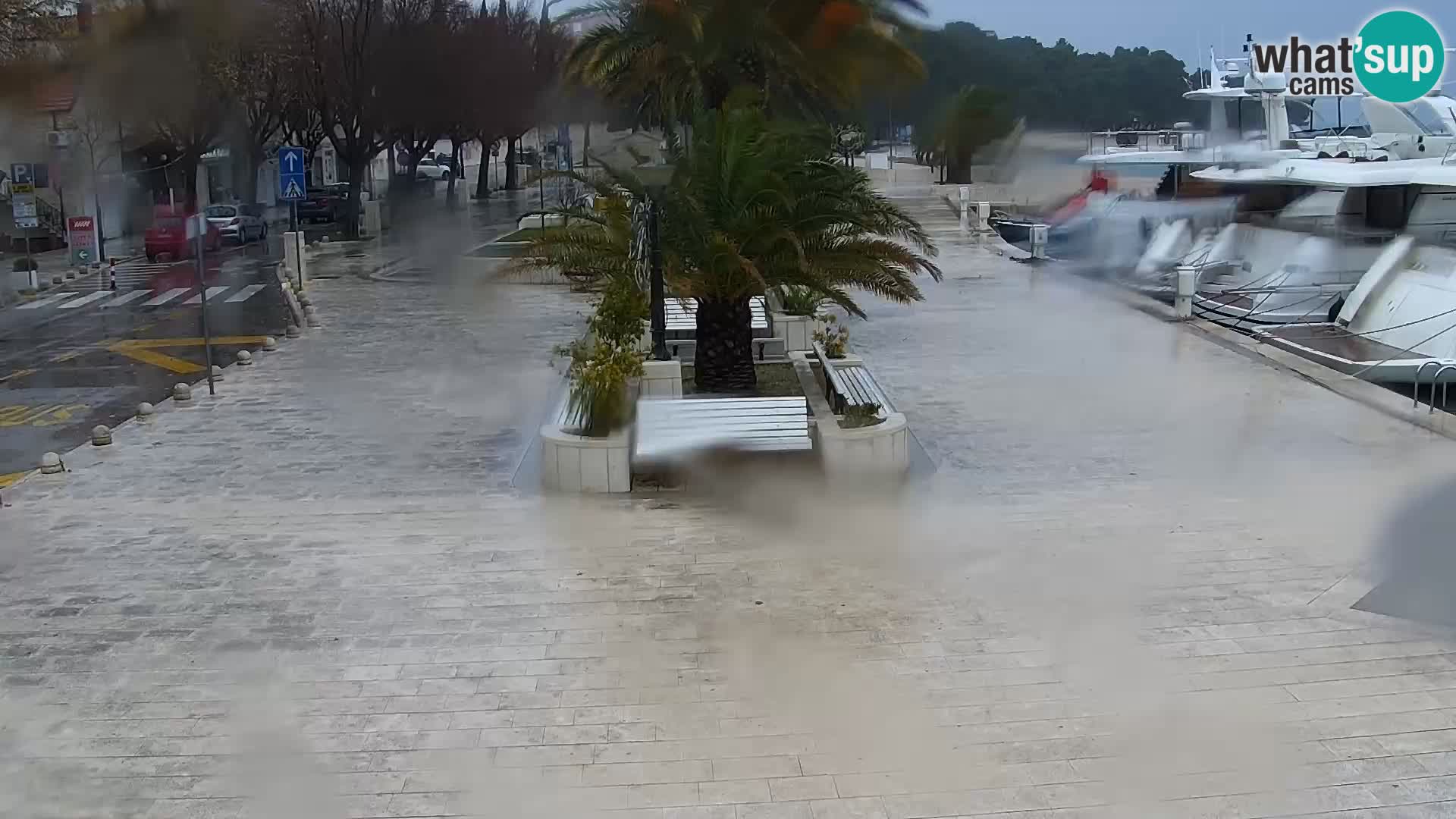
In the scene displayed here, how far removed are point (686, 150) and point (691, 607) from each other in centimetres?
459

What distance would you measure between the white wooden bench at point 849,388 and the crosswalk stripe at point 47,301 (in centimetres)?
1339

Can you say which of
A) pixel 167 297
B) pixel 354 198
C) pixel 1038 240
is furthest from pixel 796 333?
pixel 354 198

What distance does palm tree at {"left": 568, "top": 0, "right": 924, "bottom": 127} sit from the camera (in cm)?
1077

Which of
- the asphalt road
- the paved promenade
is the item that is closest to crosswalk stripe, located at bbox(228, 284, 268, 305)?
the asphalt road

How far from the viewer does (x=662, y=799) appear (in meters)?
4.26

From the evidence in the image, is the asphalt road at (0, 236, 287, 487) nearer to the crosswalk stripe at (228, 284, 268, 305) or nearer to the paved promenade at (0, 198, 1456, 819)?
the crosswalk stripe at (228, 284, 268, 305)

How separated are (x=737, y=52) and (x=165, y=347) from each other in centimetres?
710

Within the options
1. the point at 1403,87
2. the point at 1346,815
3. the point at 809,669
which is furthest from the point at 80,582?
the point at 1403,87

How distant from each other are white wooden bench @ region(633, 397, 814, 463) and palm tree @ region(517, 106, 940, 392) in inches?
35.8

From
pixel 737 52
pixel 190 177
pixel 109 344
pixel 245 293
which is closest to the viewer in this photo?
pixel 190 177

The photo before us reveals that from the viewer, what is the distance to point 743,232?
919 centimetres

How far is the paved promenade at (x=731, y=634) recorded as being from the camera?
4.37 meters

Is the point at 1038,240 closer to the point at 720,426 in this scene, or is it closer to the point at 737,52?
the point at 737,52

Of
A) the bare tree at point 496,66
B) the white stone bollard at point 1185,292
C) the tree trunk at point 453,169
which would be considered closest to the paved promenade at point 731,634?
the white stone bollard at point 1185,292
